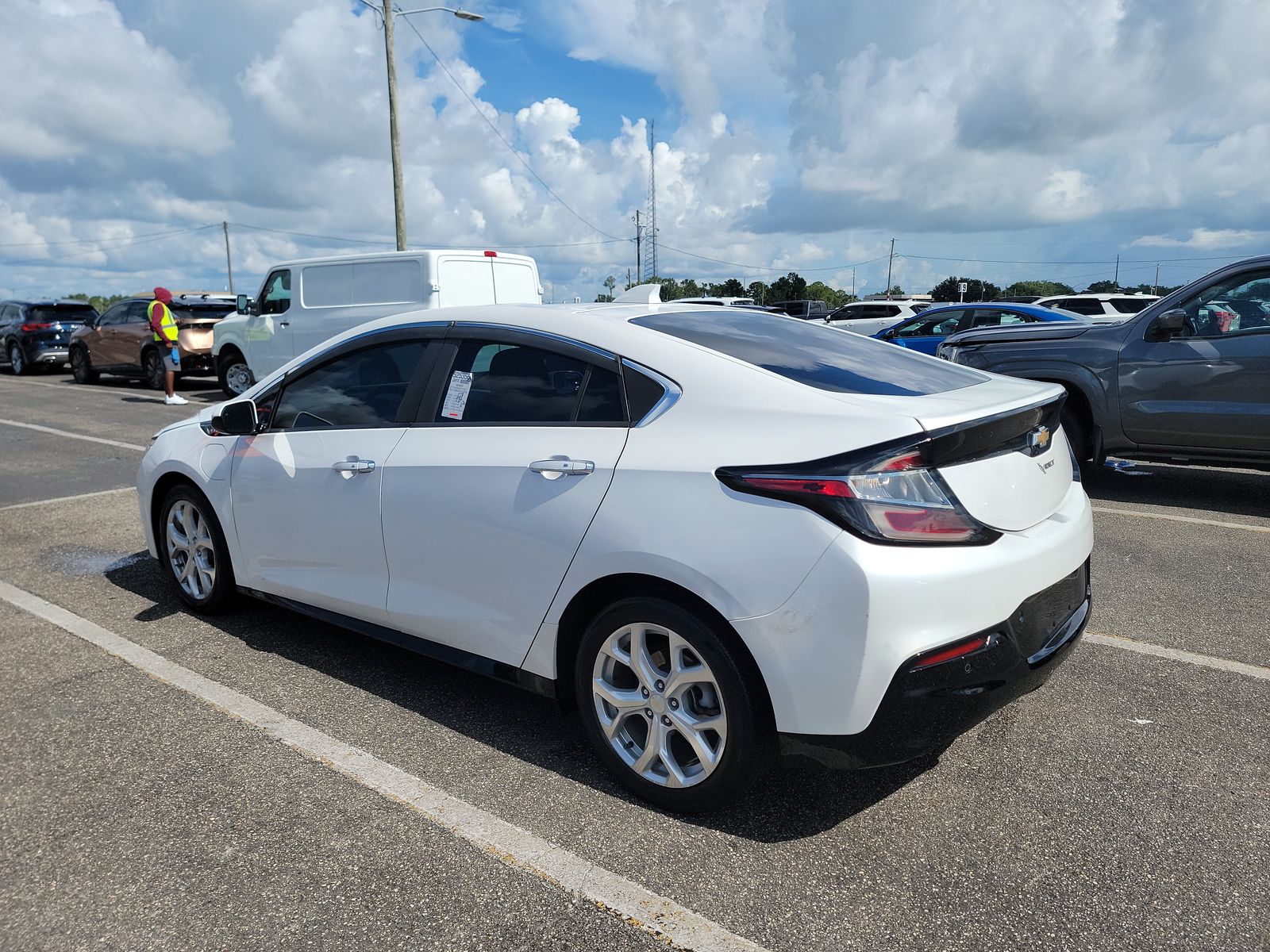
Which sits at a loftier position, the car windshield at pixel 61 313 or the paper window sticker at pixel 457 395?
the car windshield at pixel 61 313

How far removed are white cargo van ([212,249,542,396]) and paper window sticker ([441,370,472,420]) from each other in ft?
24.3

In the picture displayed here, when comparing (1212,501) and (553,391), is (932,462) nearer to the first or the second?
(553,391)

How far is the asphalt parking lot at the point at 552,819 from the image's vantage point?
7.63 feet

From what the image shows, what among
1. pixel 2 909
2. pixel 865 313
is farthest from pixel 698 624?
pixel 865 313

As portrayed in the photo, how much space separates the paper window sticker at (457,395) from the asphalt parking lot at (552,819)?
3.74ft

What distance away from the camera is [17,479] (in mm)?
8453

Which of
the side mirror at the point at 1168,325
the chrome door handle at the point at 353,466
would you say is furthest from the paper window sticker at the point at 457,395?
the side mirror at the point at 1168,325

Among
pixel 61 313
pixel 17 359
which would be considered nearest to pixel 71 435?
pixel 61 313

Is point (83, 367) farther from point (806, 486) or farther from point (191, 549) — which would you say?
point (806, 486)

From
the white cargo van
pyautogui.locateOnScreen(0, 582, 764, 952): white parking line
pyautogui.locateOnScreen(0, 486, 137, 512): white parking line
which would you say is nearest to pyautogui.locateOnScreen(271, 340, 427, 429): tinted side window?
pyautogui.locateOnScreen(0, 582, 764, 952): white parking line

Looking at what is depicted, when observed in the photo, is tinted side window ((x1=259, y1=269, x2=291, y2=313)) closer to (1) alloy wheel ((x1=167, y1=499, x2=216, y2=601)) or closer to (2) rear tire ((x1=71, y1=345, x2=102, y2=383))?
(2) rear tire ((x1=71, y1=345, x2=102, y2=383))

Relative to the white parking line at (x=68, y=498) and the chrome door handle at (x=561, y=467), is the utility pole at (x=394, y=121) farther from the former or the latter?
the chrome door handle at (x=561, y=467)

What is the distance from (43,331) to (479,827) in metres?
23.7

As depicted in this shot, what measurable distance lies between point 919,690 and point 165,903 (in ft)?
6.71
